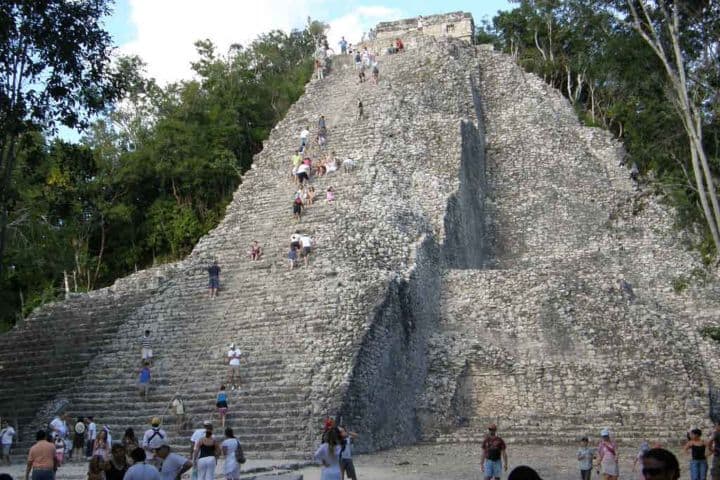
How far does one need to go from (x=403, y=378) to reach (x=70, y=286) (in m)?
14.9

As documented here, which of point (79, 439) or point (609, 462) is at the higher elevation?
point (79, 439)

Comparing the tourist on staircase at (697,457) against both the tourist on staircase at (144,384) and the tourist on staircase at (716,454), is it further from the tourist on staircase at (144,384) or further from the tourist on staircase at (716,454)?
the tourist on staircase at (144,384)

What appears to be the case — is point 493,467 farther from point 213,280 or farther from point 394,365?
point 213,280

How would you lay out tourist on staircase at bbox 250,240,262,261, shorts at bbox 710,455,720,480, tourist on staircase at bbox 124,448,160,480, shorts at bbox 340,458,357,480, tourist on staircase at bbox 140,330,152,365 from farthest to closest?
1. tourist on staircase at bbox 250,240,262,261
2. tourist on staircase at bbox 140,330,152,365
3. shorts at bbox 340,458,357,480
4. shorts at bbox 710,455,720,480
5. tourist on staircase at bbox 124,448,160,480

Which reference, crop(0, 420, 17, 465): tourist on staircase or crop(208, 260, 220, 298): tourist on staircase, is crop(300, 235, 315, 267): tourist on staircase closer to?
crop(208, 260, 220, 298): tourist on staircase

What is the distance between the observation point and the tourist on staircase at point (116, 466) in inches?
313

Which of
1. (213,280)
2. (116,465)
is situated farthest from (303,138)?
(116,465)

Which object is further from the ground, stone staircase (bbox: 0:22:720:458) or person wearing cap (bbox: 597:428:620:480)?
stone staircase (bbox: 0:22:720:458)

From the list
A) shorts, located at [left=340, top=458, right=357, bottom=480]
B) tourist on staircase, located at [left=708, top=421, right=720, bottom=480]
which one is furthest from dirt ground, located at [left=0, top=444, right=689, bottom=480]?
tourist on staircase, located at [left=708, top=421, right=720, bottom=480]

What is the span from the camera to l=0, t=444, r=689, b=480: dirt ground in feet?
42.0

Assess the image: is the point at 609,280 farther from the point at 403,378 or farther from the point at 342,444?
the point at 342,444

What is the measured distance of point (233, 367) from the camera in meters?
16.4

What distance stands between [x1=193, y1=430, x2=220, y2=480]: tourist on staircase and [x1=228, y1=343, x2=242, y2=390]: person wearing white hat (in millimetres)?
6340

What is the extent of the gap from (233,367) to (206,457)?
6.67 metres
